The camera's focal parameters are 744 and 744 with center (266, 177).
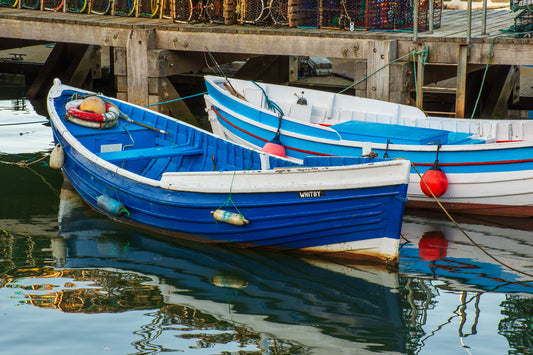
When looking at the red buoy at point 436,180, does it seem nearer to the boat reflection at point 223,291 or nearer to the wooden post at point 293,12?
the boat reflection at point 223,291

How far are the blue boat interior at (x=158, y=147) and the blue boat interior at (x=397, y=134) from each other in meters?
1.83

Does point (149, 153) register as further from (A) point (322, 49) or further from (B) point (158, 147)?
(A) point (322, 49)

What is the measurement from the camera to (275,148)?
11.4 metres

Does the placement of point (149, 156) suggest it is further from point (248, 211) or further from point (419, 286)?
point (419, 286)

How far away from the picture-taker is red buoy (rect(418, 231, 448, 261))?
9148 mm

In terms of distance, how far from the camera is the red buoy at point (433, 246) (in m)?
9.15

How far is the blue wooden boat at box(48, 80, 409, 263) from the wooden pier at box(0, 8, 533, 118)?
298 centimetres

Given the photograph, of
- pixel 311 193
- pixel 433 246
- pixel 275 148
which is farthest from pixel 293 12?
pixel 311 193

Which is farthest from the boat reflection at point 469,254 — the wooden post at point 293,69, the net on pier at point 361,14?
the wooden post at point 293,69

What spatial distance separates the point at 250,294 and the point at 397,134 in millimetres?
4036

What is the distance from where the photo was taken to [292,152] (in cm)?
1148

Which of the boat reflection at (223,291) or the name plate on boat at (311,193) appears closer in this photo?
the boat reflection at (223,291)

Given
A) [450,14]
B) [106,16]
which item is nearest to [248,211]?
[106,16]

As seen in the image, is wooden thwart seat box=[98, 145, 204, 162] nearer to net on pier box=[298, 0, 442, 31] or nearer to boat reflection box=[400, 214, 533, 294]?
boat reflection box=[400, 214, 533, 294]
